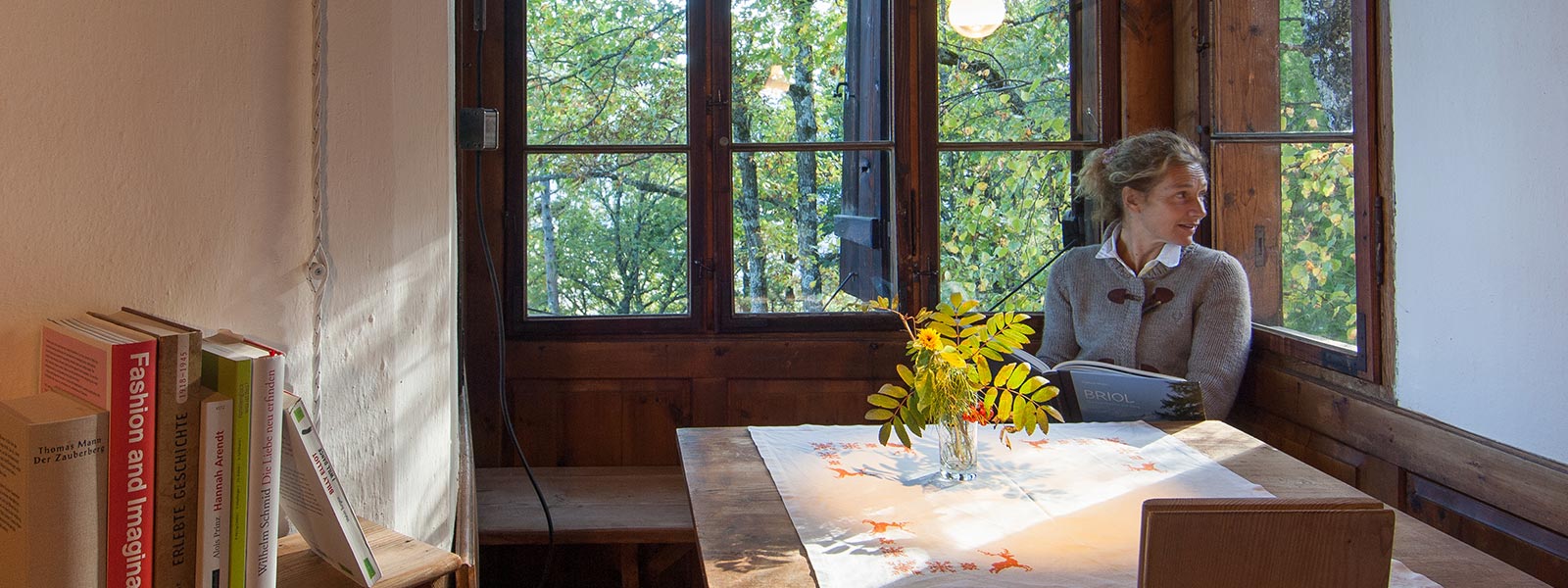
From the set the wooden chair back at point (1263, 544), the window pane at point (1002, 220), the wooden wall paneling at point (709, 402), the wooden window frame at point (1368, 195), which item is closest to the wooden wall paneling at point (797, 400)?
the wooden wall paneling at point (709, 402)

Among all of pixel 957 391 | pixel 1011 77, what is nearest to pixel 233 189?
pixel 957 391

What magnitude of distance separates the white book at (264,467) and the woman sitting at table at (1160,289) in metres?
2.52

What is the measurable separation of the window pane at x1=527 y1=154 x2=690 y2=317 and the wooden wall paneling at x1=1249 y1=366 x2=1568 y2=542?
1.70 metres

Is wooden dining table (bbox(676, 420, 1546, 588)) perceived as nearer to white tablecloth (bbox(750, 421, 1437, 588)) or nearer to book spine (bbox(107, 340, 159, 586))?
white tablecloth (bbox(750, 421, 1437, 588))

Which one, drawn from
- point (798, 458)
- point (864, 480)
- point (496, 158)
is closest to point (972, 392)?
point (864, 480)

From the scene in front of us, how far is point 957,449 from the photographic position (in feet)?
6.27

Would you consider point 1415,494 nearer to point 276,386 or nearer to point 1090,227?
point 1090,227

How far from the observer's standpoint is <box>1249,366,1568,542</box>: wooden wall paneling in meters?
2.17

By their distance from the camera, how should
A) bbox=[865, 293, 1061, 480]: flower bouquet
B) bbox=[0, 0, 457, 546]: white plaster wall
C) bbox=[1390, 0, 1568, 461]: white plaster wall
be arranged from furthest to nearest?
bbox=[1390, 0, 1568, 461]: white plaster wall
bbox=[865, 293, 1061, 480]: flower bouquet
bbox=[0, 0, 457, 546]: white plaster wall

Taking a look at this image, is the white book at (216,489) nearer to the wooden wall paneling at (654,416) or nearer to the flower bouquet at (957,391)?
the flower bouquet at (957,391)

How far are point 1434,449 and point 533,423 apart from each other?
232cm

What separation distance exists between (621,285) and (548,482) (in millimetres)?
610

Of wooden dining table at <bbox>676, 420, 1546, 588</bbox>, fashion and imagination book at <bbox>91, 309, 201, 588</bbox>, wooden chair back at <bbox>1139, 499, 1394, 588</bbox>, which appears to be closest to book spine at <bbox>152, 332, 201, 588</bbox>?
fashion and imagination book at <bbox>91, 309, 201, 588</bbox>

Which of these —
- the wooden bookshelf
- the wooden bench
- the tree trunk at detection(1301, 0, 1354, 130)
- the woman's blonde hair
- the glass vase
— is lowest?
the wooden bench
